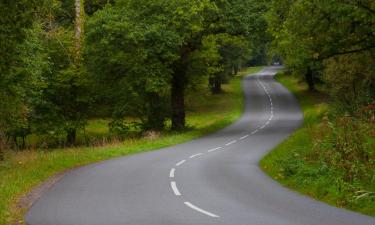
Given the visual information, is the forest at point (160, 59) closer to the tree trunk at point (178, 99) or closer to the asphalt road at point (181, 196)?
A: the tree trunk at point (178, 99)

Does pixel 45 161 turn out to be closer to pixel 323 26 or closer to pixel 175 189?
pixel 175 189

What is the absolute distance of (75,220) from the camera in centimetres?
1007

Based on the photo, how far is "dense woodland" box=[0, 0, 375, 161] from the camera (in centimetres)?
2142

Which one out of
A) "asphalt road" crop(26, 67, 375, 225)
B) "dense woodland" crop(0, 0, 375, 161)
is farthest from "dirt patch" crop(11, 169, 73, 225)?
"dense woodland" crop(0, 0, 375, 161)

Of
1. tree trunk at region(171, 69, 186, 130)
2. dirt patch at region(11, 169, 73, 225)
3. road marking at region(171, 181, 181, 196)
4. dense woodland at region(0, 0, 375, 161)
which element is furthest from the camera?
tree trunk at region(171, 69, 186, 130)

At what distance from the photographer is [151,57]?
30.8 m

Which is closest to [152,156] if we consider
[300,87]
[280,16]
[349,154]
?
[280,16]

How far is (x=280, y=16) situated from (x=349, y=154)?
9.38 metres

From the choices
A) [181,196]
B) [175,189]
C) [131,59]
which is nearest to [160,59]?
[131,59]

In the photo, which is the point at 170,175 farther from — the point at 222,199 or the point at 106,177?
the point at 222,199

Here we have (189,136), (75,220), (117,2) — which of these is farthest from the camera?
(117,2)

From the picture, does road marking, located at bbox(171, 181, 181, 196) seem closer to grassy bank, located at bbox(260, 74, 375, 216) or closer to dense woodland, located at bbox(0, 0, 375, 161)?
grassy bank, located at bbox(260, 74, 375, 216)

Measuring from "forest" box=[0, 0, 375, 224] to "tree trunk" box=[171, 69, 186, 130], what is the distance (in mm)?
75

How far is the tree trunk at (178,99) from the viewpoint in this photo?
34250 millimetres
